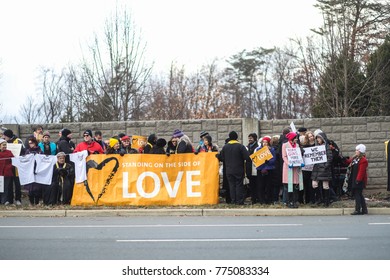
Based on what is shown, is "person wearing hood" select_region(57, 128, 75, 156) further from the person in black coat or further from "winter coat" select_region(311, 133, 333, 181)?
"winter coat" select_region(311, 133, 333, 181)

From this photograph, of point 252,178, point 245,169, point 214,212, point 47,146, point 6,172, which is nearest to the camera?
point 214,212

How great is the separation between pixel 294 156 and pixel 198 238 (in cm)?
639

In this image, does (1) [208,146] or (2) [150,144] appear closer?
(1) [208,146]

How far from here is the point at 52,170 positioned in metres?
18.4

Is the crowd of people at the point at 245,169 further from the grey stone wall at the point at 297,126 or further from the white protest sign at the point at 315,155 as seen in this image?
the grey stone wall at the point at 297,126

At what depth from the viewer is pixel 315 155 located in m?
17.4

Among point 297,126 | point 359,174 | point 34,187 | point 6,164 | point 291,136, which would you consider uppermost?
point 297,126

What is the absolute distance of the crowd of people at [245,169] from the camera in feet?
56.9

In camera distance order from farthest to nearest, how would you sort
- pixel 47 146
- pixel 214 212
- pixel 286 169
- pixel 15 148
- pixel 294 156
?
pixel 47 146
pixel 15 148
pixel 286 169
pixel 294 156
pixel 214 212

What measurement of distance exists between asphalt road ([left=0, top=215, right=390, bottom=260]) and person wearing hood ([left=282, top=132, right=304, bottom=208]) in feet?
4.55

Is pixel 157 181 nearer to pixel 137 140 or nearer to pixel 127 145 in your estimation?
pixel 127 145

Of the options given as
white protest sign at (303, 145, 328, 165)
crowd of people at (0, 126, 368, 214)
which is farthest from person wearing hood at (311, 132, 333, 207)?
white protest sign at (303, 145, 328, 165)

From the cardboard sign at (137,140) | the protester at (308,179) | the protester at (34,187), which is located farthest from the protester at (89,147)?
the protester at (308,179)

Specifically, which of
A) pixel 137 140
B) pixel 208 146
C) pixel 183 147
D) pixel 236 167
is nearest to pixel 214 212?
pixel 236 167
